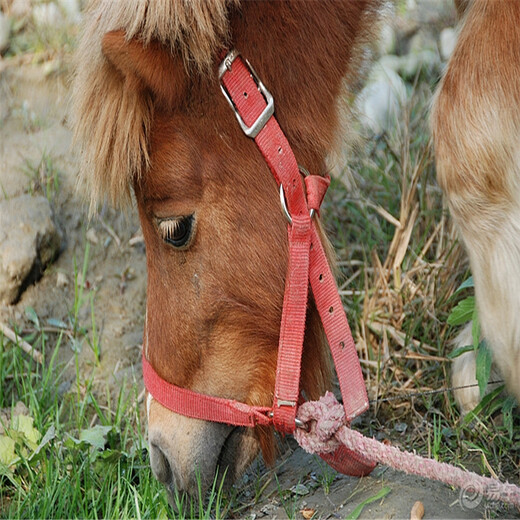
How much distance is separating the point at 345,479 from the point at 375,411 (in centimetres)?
33

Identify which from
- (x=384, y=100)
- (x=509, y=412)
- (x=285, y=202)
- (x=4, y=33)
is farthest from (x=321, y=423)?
(x=4, y=33)

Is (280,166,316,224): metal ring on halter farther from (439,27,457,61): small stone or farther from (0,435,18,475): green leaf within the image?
(439,27,457,61): small stone

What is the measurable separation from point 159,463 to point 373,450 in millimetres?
615

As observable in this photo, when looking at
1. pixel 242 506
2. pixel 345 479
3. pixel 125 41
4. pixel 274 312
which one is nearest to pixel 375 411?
pixel 345 479

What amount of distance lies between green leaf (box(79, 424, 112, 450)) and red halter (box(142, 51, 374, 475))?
51cm

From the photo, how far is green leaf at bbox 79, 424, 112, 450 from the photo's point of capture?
249cm

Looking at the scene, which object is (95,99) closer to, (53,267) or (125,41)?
(125,41)

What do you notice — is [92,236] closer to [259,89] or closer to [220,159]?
[220,159]

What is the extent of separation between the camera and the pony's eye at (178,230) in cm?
204

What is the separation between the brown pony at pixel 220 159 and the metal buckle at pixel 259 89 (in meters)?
0.03

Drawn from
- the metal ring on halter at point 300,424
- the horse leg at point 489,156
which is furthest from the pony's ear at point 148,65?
the metal ring on halter at point 300,424

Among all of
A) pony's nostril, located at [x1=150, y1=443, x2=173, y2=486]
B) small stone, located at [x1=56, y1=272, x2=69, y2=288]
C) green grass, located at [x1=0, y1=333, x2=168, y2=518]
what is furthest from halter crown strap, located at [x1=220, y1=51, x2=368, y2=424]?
small stone, located at [x1=56, y1=272, x2=69, y2=288]

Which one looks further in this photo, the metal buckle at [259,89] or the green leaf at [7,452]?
the green leaf at [7,452]

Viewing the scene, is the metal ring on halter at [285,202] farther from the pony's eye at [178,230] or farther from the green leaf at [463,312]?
the green leaf at [463,312]
